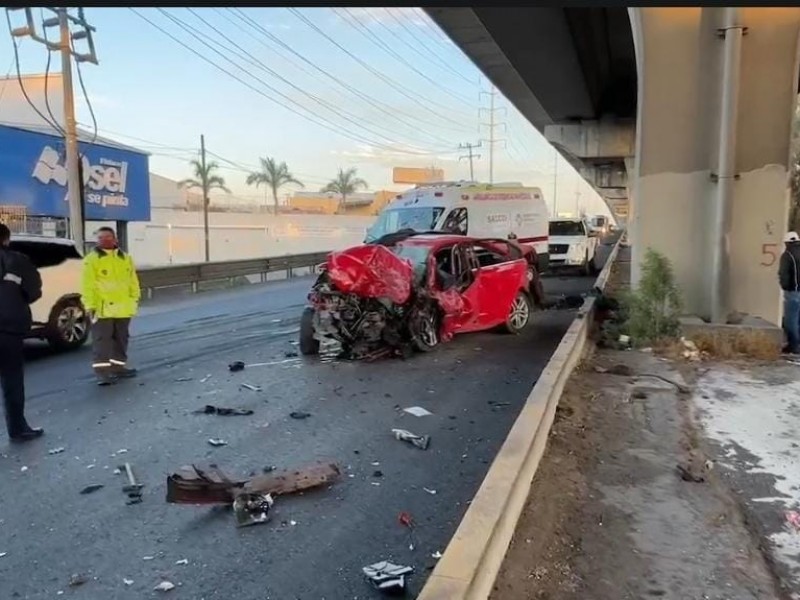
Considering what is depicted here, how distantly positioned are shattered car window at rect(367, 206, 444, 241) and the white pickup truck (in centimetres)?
783

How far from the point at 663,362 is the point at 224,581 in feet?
23.7

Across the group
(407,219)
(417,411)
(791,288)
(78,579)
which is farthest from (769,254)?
(407,219)

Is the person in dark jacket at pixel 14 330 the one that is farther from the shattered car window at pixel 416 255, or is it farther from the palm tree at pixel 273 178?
the palm tree at pixel 273 178

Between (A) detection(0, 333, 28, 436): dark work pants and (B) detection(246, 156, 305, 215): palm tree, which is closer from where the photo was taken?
(A) detection(0, 333, 28, 436): dark work pants

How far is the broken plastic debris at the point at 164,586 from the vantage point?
151 inches

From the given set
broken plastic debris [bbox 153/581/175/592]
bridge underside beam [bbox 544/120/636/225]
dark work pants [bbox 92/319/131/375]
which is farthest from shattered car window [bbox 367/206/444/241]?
bridge underside beam [bbox 544/120/636/225]

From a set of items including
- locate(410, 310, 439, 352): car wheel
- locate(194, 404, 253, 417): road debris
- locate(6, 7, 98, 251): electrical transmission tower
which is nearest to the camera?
locate(194, 404, 253, 417): road debris

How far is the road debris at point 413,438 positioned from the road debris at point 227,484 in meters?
1.02

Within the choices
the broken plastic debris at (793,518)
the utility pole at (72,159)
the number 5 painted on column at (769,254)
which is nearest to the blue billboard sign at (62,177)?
the utility pole at (72,159)

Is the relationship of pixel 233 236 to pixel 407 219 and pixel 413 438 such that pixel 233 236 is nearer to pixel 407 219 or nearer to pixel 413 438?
pixel 407 219

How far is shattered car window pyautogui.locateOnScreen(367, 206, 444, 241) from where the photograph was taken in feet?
65.2

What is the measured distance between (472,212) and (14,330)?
15.9 metres

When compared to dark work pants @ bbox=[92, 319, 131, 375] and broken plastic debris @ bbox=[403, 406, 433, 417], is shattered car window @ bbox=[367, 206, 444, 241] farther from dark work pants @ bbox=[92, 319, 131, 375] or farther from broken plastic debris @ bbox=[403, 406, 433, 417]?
broken plastic debris @ bbox=[403, 406, 433, 417]

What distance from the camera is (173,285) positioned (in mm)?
20656
